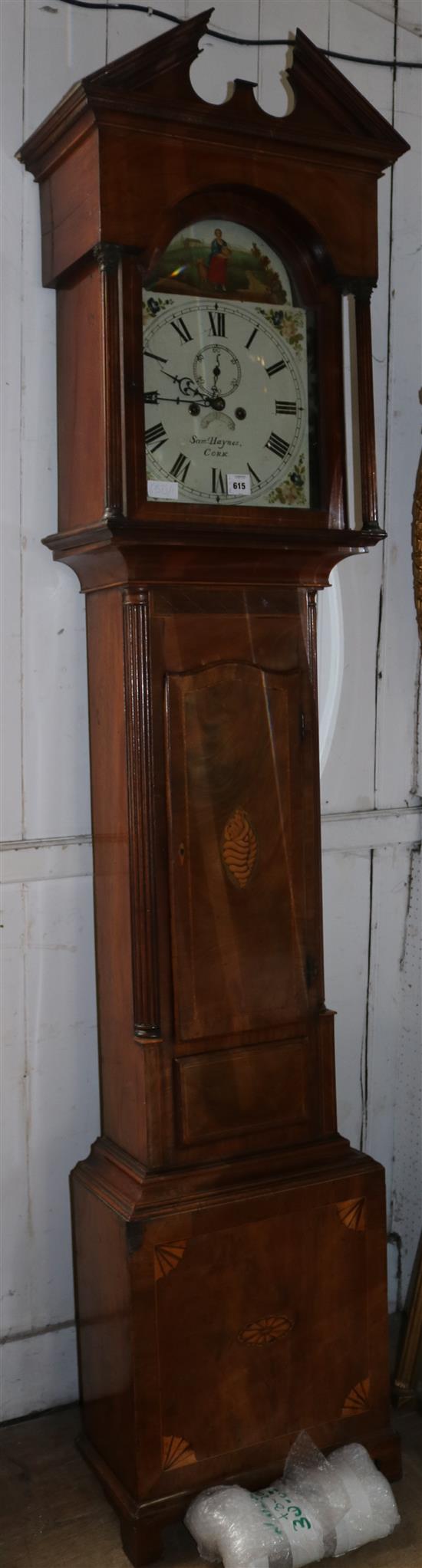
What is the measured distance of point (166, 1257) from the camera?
1865 mm

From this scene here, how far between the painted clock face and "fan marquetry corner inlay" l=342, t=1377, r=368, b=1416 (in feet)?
4.51

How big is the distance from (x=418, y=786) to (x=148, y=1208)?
102 cm

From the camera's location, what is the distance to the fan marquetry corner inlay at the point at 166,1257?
1860 millimetres

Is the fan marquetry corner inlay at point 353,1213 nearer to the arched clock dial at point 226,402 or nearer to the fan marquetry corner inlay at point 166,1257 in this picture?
the fan marquetry corner inlay at point 166,1257

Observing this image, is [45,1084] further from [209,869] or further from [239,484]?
[239,484]

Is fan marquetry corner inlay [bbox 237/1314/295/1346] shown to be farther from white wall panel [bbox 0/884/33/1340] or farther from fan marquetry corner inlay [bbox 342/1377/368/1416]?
white wall panel [bbox 0/884/33/1340]

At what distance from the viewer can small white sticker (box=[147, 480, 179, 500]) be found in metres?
1.79

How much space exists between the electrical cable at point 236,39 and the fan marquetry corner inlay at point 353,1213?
176cm

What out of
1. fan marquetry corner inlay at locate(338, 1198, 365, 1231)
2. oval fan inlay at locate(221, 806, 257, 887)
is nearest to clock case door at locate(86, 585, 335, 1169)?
oval fan inlay at locate(221, 806, 257, 887)

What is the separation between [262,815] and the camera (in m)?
1.95

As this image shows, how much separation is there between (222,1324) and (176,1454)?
7.6 inches

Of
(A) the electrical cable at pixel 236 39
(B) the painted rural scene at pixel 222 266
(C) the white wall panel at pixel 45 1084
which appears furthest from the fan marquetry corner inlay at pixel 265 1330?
(A) the electrical cable at pixel 236 39

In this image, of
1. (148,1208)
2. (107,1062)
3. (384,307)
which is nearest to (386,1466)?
(148,1208)

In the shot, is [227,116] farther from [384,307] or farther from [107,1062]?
[107,1062]
